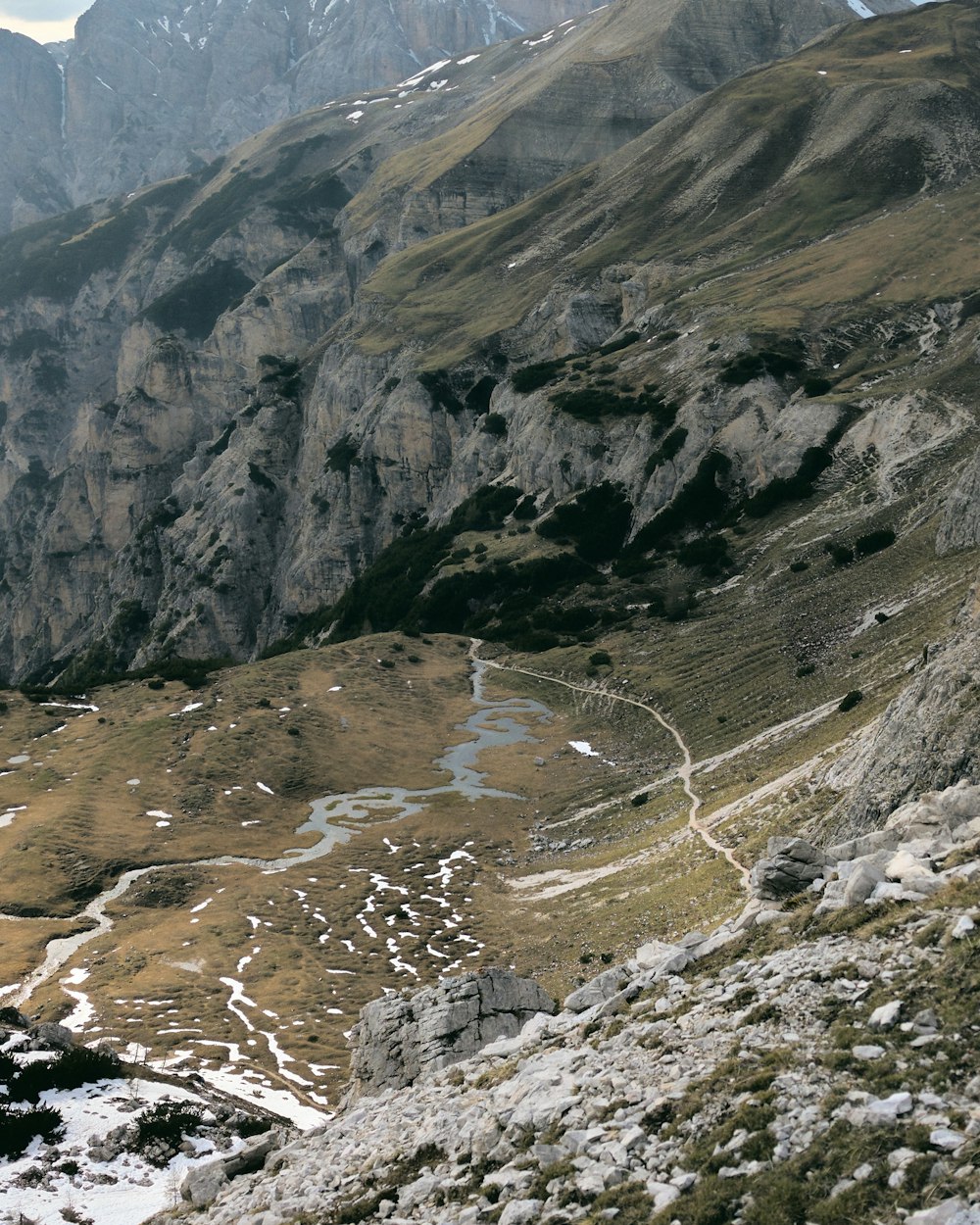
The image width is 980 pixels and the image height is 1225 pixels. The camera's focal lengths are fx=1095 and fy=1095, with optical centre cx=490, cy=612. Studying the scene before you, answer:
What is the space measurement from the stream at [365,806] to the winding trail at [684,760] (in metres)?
3.06

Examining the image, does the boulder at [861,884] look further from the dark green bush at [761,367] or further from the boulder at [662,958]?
the dark green bush at [761,367]

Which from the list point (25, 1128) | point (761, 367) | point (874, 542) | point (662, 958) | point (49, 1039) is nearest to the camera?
point (662, 958)

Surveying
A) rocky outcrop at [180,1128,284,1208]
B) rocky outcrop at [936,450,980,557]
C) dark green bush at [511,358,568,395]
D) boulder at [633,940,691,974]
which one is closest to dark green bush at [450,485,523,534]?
dark green bush at [511,358,568,395]

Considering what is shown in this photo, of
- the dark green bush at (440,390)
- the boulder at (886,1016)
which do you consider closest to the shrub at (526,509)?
the dark green bush at (440,390)

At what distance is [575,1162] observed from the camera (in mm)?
12344

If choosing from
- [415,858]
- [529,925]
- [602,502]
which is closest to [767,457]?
[602,502]

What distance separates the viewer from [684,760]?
5756cm

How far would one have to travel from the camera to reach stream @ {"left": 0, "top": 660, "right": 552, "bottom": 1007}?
43125 millimetres

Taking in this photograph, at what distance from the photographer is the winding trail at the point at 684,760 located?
35.0m

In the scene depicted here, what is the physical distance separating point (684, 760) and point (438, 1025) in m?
36.7

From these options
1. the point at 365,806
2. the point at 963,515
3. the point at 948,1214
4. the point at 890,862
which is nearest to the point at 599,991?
the point at 890,862

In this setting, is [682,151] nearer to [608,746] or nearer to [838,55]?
[838,55]

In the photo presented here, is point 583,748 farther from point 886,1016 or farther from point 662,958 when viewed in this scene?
point 886,1016

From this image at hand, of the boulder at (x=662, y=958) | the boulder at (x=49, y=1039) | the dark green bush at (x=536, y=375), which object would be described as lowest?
the boulder at (x=49, y=1039)
